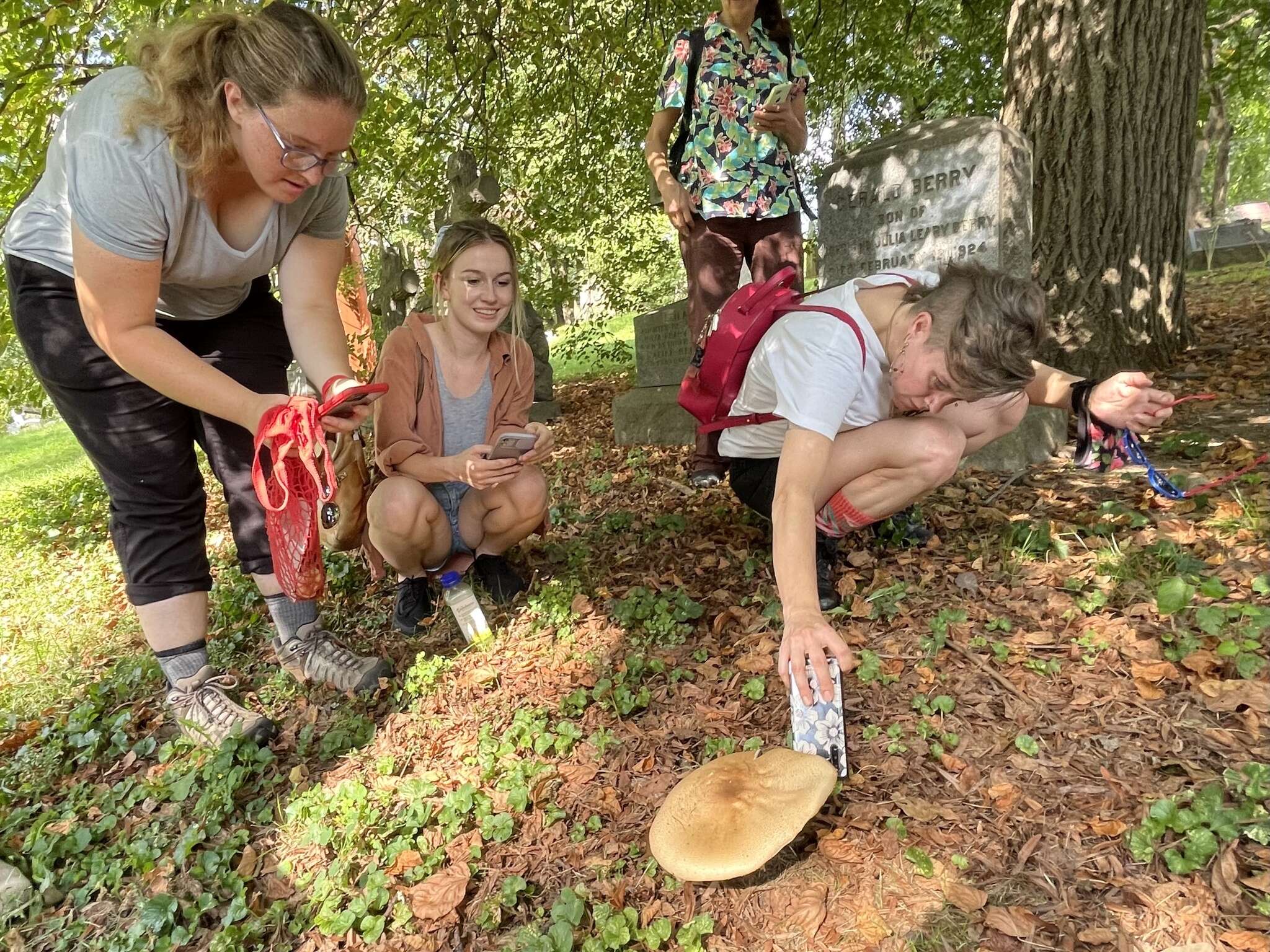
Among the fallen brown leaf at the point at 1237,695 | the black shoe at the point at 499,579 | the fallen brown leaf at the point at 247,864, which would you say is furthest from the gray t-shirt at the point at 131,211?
the fallen brown leaf at the point at 1237,695

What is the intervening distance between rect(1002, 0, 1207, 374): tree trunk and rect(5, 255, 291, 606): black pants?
420 cm

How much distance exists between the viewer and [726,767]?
1.81 meters

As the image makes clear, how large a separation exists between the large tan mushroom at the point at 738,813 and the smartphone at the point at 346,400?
1292 millimetres

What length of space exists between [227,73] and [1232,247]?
1390cm

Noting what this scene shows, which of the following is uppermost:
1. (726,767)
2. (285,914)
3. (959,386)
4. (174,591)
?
(959,386)

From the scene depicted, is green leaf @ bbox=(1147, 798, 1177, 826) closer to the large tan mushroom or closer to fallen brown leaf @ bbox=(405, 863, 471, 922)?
the large tan mushroom

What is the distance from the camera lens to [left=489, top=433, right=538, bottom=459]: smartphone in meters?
2.70

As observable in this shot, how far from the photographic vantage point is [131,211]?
190 centimetres

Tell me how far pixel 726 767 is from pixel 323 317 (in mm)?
1961

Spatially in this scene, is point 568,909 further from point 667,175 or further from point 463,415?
point 667,175

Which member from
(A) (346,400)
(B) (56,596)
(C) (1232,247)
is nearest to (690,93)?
(A) (346,400)

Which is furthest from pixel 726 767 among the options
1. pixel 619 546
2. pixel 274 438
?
pixel 619 546

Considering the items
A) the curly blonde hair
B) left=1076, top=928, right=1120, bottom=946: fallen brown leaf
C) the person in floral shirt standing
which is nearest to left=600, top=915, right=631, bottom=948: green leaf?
left=1076, top=928, right=1120, bottom=946: fallen brown leaf

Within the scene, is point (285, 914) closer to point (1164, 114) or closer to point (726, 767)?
point (726, 767)
